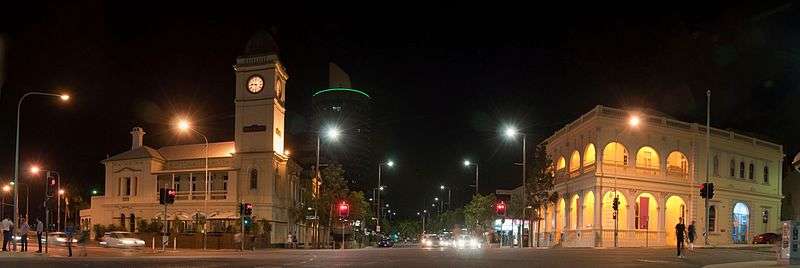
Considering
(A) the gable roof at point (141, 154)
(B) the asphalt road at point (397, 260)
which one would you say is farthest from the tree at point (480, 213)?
(B) the asphalt road at point (397, 260)

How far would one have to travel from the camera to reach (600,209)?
58.1 meters

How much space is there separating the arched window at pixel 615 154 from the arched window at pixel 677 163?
12.6 feet

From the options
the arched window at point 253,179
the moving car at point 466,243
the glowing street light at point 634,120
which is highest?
the glowing street light at point 634,120

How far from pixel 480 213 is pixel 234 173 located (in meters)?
35.8

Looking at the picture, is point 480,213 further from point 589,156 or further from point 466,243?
point 589,156

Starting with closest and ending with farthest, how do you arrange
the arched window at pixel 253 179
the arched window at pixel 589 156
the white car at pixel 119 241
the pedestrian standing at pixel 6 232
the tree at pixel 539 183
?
the pedestrian standing at pixel 6 232 < the white car at pixel 119 241 < the arched window at pixel 589 156 < the arched window at pixel 253 179 < the tree at pixel 539 183

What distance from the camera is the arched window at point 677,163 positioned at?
6097 centimetres

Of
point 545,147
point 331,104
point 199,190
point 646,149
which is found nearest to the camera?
point 646,149

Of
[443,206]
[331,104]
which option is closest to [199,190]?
[443,206]

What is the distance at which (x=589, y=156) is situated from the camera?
62.1 meters

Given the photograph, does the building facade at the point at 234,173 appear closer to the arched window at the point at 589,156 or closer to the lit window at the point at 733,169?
the arched window at the point at 589,156

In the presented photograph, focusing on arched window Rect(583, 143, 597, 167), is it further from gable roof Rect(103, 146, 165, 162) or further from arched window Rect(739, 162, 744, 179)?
gable roof Rect(103, 146, 165, 162)

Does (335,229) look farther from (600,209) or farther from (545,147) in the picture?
(600,209)

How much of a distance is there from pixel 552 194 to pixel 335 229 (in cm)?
2307
